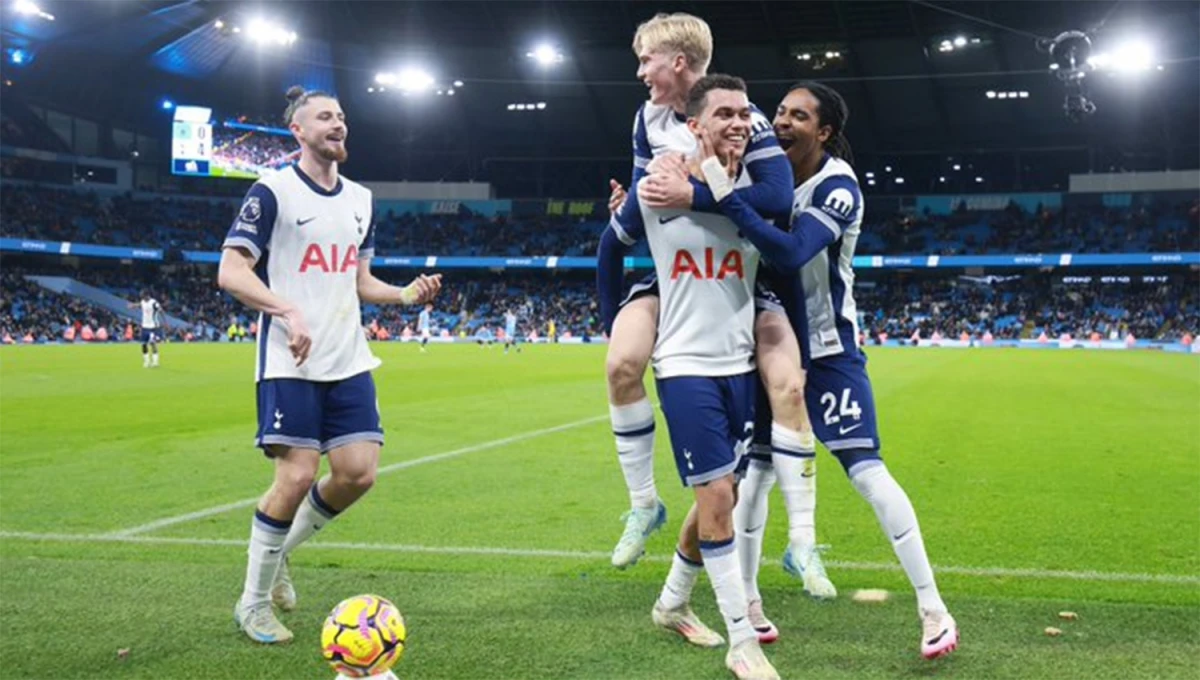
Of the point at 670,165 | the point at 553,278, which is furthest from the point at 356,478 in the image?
the point at 553,278

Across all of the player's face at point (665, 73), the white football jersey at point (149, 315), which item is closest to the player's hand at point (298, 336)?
the player's face at point (665, 73)

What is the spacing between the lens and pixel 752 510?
16.4 feet

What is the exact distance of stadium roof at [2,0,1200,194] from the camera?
4841 centimetres

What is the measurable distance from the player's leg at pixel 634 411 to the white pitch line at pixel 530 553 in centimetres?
180

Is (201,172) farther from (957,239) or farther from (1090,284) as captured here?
(1090,284)

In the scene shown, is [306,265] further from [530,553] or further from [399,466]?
[399,466]

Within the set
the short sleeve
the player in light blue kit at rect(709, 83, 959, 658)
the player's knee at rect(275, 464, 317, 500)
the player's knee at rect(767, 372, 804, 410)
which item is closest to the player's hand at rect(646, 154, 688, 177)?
the player in light blue kit at rect(709, 83, 959, 658)

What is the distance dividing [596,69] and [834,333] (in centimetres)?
5465

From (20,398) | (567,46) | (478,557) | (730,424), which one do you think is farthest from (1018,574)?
(567,46)

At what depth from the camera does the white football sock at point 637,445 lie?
466 cm

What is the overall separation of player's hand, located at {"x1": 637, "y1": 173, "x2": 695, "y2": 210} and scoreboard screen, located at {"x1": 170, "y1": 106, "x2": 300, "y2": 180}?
184 feet

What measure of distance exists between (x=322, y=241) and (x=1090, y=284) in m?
65.1

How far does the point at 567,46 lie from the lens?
54.2 m

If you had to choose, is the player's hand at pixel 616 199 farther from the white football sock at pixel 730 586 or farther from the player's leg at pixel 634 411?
the white football sock at pixel 730 586
